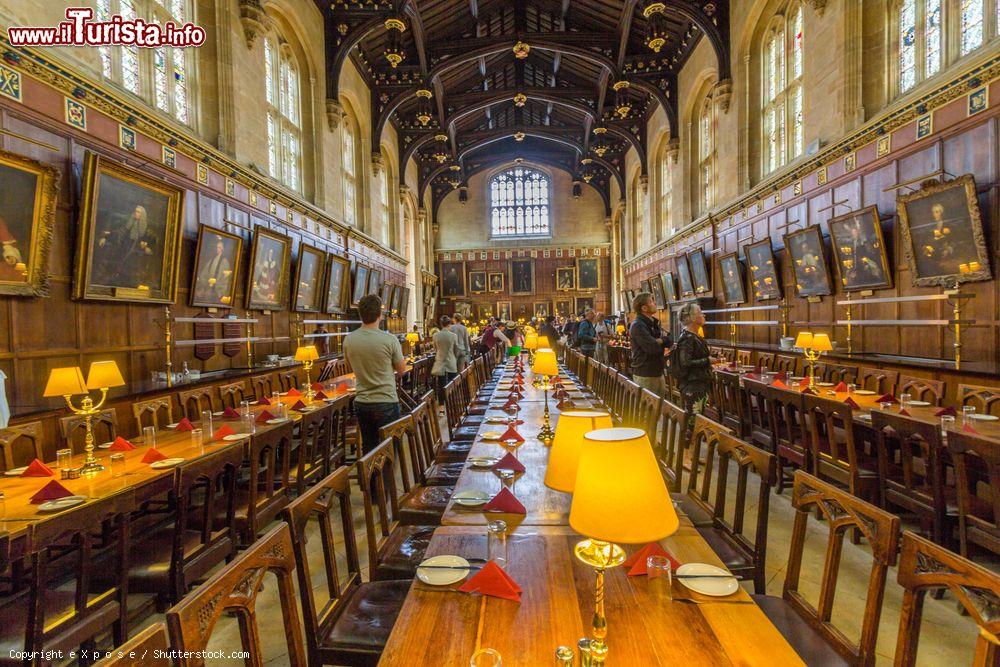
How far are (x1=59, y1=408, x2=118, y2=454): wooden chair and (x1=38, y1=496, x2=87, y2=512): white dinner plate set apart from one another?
1.17 meters

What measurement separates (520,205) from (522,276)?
3436mm

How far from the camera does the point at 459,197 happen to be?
2248 cm

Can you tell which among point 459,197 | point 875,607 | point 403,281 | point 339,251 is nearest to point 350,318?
point 339,251

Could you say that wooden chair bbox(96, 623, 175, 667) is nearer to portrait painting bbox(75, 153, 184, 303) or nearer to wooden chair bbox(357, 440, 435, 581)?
wooden chair bbox(357, 440, 435, 581)

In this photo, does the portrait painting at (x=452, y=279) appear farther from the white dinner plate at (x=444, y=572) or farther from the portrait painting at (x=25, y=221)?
the white dinner plate at (x=444, y=572)

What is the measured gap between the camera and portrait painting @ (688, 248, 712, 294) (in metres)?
11.1

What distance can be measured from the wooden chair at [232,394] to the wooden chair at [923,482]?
588 cm

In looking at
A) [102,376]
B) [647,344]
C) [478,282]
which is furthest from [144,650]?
[478,282]

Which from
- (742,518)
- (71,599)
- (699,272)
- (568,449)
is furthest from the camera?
(699,272)

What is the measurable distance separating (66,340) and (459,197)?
1940 cm

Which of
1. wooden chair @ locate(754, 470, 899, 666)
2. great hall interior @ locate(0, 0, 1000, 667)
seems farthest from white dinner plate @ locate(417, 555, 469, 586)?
wooden chair @ locate(754, 470, 899, 666)

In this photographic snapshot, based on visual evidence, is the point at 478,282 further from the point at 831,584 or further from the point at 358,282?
A: the point at 831,584

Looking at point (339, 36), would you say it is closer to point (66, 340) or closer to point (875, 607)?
point (66, 340)

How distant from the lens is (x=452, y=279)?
2233 centimetres
